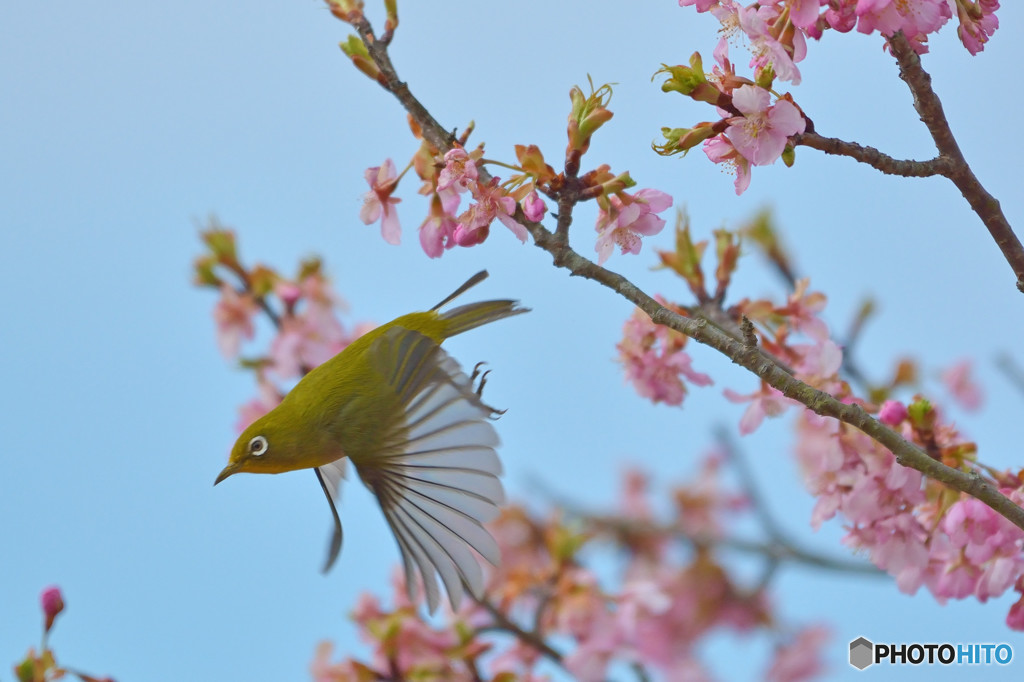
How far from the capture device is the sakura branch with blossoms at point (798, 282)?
176 centimetres

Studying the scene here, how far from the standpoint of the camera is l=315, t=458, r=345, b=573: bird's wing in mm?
2630

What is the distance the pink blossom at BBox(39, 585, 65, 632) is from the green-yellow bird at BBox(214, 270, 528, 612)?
0.56 metres

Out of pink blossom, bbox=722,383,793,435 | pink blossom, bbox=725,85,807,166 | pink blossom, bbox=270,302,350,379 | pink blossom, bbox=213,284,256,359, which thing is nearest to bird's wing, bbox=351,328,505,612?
pink blossom, bbox=722,383,793,435

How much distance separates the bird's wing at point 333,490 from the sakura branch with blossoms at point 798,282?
2.87 ft

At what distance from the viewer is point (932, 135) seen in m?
1.79

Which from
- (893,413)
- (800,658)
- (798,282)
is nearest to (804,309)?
(798,282)

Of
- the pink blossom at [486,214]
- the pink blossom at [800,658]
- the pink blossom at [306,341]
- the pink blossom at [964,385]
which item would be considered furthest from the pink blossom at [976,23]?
the pink blossom at [964,385]

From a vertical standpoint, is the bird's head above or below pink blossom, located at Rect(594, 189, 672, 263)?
below

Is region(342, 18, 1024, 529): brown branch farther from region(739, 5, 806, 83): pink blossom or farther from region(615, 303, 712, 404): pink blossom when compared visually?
region(615, 303, 712, 404): pink blossom

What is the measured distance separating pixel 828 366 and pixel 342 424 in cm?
128

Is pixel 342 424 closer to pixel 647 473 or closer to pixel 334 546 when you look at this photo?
pixel 334 546

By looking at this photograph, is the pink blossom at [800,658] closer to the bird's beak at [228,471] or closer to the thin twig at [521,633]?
the thin twig at [521,633]

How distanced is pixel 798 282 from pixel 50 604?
2220mm

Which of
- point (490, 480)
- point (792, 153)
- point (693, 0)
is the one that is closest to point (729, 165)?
point (792, 153)
